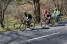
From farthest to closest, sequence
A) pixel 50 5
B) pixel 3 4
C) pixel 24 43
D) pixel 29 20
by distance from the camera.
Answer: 1. pixel 50 5
2. pixel 3 4
3. pixel 29 20
4. pixel 24 43

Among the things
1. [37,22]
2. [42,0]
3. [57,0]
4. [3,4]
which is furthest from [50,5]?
[3,4]

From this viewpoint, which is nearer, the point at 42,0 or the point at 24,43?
the point at 24,43

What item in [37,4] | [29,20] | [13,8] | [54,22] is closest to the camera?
[29,20]

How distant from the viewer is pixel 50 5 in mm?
40688

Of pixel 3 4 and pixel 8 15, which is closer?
pixel 3 4

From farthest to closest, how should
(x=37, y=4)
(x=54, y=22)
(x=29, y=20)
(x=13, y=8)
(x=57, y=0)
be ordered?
(x=57, y=0) → (x=13, y=8) → (x=37, y=4) → (x=54, y=22) → (x=29, y=20)

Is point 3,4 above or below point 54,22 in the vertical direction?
above

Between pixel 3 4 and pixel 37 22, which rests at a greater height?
pixel 3 4

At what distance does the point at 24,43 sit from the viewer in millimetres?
13344

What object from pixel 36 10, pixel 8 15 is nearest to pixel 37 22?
pixel 36 10

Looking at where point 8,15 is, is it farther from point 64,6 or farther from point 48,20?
point 64,6

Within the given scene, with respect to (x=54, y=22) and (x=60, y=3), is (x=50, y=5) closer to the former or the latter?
(x=60, y=3)

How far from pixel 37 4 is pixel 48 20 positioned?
4573 mm

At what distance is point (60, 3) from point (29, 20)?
23.2 meters
